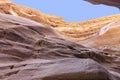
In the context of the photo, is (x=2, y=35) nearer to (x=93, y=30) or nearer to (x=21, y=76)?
(x=21, y=76)

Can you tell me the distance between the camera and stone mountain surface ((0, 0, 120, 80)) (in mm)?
9172

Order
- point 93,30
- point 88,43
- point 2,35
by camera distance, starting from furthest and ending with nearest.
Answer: point 93,30, point 88,43, point 2,35

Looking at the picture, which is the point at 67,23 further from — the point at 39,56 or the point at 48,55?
the point at 39,56

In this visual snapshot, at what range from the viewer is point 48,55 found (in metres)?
12.2

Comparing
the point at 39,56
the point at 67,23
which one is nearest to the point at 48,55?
the point at 39,56

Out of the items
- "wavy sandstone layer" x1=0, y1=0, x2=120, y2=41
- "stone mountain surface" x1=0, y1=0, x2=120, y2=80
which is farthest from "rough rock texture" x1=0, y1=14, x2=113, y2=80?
"wavy sandstone layer" x1=0, y1=0, x2=120, y2=41

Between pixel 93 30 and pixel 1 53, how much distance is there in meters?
13.6

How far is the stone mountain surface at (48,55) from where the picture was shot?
30.1ft

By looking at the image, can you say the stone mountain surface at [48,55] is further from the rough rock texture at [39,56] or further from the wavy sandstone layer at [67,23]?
the wavy sandstone layer at [67,23]

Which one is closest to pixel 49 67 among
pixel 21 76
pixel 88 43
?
pixel 21 76

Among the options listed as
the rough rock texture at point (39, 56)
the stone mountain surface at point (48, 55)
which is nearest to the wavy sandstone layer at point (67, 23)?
the stone mountain surface at point (48, 55)

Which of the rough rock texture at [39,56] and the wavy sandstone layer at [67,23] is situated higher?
the wavy sandstone layer at [67,23]

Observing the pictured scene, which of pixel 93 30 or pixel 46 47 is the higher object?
pixel 93 30

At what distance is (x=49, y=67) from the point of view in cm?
985
